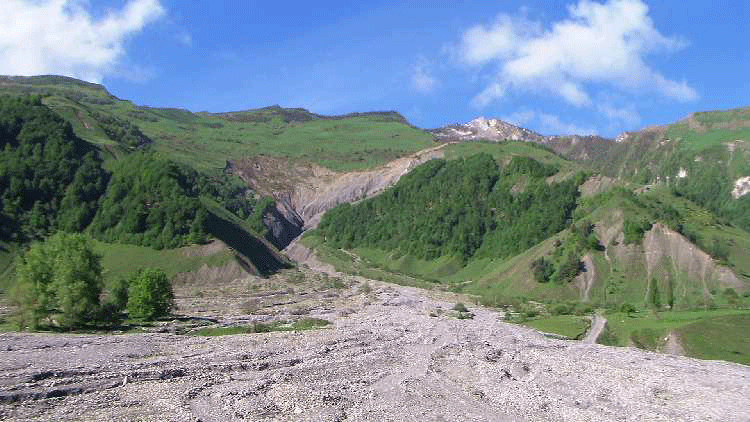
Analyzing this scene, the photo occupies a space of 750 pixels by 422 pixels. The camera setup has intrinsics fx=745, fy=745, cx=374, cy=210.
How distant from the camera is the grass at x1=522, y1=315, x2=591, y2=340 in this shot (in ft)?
275

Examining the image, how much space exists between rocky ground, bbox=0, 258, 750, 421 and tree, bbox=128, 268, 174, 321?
6.02 metres

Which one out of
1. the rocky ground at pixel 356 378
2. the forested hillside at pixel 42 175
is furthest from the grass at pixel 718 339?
the forested hillside at pixel 42 175

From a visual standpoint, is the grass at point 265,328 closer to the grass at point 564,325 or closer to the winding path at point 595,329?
the grass at point 564,325

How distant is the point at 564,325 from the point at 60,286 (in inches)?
2204

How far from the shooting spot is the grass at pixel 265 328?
72812 mm

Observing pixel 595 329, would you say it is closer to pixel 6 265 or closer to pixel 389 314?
pixel 389 314

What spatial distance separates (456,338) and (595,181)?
377 feet

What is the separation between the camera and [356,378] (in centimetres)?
4922

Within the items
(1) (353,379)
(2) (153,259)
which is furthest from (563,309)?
(2) (153,259)

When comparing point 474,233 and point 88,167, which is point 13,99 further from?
point 474,233

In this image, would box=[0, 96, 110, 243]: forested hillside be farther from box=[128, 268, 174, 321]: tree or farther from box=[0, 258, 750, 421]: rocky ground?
box=[0, 258, 750, 421]: rocky ground

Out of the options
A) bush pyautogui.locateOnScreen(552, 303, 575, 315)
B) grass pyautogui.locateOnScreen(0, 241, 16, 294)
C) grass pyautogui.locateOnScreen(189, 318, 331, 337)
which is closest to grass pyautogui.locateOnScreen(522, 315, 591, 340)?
bush pyautogui.locateOnScreen(552, 303, 575, 315)

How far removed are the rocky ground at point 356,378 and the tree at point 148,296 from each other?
19.7ft

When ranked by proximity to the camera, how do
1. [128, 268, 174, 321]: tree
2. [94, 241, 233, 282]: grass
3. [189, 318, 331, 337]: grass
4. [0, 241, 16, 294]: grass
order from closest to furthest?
1. [189, 318, 331, 337]: grass
2. [128, 268, 174, 321]: tree
3. [0, 241, 16, 294]: grass
4. [94, 241, 233, 282]: grass
